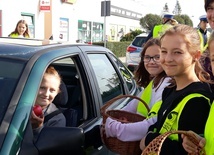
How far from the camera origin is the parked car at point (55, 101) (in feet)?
5.82

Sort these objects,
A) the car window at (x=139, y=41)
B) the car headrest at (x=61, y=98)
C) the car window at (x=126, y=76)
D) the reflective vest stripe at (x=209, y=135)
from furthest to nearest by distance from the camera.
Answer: the car window at (x=139, y=41) < the car window at (x=126, y=76) < the car headrest at (x=61, y=98) < the reflective vest stripe at (x=209, y=135)

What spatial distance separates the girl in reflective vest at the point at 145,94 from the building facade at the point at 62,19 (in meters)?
9.19

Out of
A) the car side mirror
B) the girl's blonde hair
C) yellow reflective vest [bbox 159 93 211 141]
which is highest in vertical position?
the girl's blonde hair

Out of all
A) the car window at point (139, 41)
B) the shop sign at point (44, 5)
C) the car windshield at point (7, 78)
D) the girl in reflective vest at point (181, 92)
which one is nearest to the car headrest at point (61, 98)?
the car windshield at point (7, 78)

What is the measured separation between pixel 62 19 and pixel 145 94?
21.3 m

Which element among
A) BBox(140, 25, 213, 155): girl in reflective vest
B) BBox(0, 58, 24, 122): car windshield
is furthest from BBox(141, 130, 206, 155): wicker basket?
BBox(0, 58, 24, 122): car windshield

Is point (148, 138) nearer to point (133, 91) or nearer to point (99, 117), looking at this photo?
point (99, 117)

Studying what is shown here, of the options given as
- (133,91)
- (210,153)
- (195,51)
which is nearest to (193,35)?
(195,51)

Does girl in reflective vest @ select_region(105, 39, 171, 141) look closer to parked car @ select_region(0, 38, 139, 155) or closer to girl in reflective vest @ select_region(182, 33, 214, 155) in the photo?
parked car @ select_region(0, 38, 139, 155)

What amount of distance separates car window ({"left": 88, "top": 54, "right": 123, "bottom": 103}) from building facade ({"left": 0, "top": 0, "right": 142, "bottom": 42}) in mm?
8656

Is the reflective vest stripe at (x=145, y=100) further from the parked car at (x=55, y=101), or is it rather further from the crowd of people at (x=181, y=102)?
the parked car at (x=55, y=101)

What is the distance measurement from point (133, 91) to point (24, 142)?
7.67 ft

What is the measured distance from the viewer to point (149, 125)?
7.39 feet

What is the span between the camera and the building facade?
17.5 m
